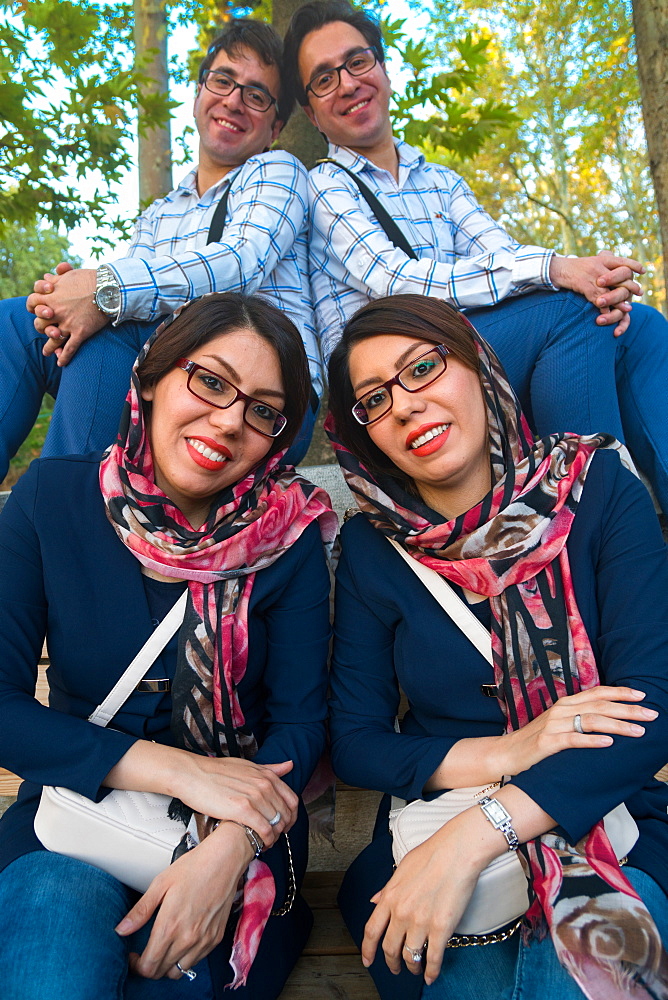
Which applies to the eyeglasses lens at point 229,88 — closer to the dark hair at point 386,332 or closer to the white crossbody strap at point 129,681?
the dark hair at point 386,332

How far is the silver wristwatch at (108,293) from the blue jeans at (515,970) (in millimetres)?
2135

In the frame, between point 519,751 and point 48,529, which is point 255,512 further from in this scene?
point 519,751

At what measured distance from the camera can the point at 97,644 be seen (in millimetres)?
1983

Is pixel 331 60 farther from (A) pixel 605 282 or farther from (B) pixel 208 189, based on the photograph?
(A) pixel 605 282

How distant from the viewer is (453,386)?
81.1 inches

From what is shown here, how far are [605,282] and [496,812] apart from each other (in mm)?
1806

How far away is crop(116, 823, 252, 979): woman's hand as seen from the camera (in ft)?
5.26

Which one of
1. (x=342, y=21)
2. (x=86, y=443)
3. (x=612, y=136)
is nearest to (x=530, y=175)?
(x=612, y=136)

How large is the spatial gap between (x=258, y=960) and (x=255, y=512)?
1.08 meters

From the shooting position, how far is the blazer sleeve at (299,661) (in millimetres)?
2031

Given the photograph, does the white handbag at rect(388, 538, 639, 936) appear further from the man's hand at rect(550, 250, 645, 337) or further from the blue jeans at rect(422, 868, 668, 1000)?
the man's hand at rect(550, 250, 645, 337)

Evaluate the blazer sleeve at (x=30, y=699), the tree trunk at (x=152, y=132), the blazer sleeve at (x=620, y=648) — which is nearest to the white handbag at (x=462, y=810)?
the blazer sleeve at (x=620, y=648)

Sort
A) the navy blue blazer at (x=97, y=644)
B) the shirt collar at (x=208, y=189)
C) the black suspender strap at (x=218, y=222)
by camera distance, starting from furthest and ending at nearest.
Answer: the shirt collar at (x=208, y=189), the black suspender strap at (x=218, y=222), the navy blue blazer at (x=97, y=644)

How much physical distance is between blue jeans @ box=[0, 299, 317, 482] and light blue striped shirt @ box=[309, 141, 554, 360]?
69cm
